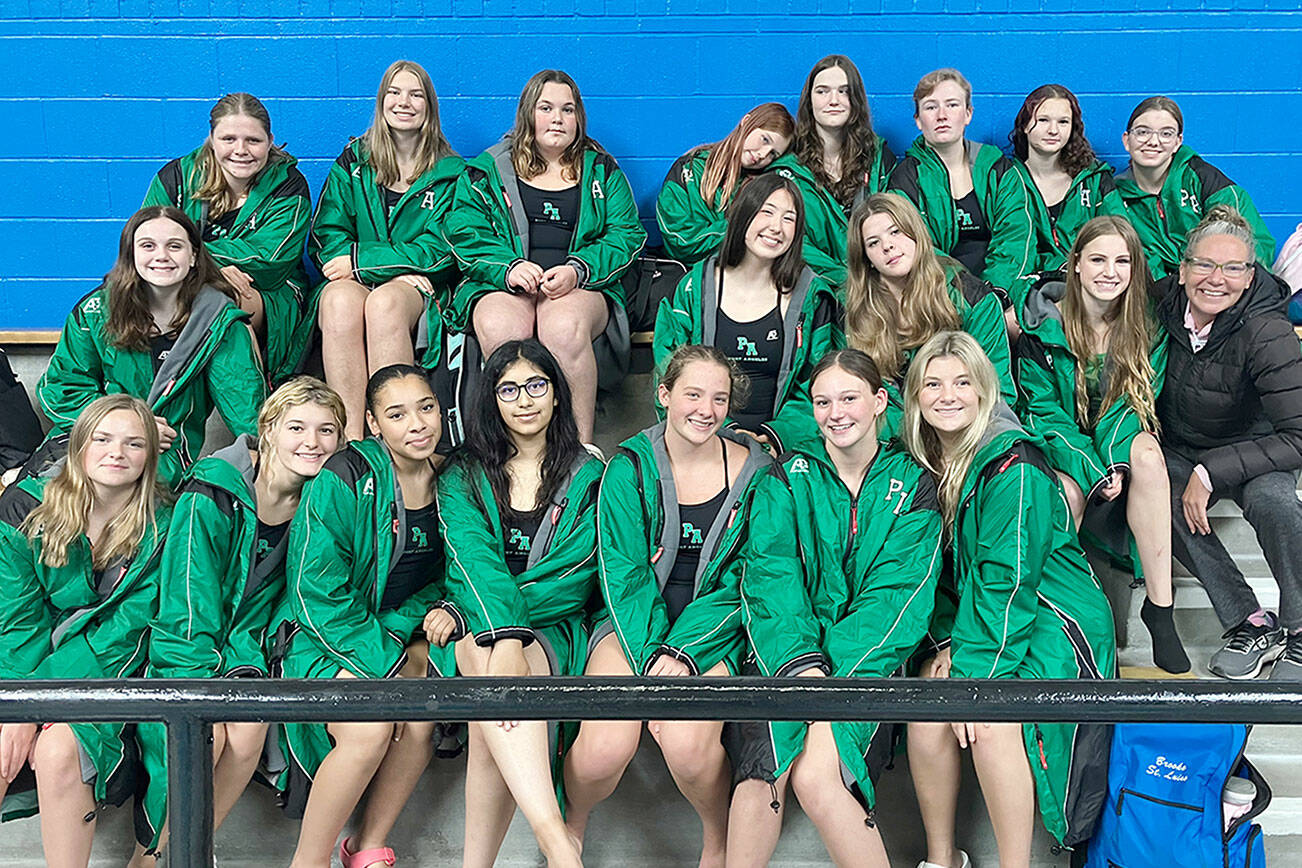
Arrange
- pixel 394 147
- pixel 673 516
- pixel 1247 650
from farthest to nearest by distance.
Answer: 1. pixel 394 147
2. pixel 1247 650
3. pixel 673 516

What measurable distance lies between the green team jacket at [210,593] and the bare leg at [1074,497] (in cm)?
174

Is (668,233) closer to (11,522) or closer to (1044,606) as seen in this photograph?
(1044,606)

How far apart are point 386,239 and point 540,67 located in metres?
0.86

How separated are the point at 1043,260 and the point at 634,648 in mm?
1911

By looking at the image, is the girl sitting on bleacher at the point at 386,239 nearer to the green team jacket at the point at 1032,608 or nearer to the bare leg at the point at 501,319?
the bare leg at the point at 501,319

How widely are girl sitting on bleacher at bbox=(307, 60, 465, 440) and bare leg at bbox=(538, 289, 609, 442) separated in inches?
13.5

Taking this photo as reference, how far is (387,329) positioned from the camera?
3.44 metres

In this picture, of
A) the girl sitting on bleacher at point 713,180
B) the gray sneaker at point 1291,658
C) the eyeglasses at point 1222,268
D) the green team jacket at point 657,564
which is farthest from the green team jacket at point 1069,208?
the green team jacket at point 657,564

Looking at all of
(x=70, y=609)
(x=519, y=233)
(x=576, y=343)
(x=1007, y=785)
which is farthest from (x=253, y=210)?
(x=1007, y=785)

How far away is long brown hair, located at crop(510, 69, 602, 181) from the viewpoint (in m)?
3.65

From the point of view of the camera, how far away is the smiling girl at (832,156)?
375cm

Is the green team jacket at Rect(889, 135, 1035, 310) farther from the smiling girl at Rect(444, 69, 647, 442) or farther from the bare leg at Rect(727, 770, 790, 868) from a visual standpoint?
the bare leg at Rect(727, 770, 790, 868)

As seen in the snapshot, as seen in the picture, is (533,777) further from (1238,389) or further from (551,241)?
(1238,389)

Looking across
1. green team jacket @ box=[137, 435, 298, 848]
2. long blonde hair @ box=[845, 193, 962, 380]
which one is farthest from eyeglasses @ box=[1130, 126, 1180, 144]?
green team jacket @ box=[137, 435, 298, 848]
